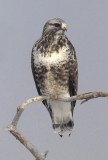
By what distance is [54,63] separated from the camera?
10922 millimetres

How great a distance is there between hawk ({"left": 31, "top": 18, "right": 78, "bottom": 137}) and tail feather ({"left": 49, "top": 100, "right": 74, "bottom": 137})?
168 millimetres

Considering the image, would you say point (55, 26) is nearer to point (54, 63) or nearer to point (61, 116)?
point (54, 63)

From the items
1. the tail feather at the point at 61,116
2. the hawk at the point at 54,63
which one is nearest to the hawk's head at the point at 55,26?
the hawk at the point at 54,63

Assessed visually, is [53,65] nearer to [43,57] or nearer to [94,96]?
[43,57]

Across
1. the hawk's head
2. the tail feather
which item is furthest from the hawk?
the tail feather

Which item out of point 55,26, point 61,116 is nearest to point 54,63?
point 55,26

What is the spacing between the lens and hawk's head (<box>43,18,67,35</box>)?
11.5 metres

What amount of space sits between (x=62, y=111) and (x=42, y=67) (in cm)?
193

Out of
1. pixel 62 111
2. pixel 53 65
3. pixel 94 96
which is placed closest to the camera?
pixel 94 96

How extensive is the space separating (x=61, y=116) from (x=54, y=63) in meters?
2.16

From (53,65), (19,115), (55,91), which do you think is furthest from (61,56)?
(19,115)

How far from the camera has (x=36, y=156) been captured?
1005 centimetres

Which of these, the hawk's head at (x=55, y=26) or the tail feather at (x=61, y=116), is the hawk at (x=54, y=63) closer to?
the hawk's head at (x=55, y=26)

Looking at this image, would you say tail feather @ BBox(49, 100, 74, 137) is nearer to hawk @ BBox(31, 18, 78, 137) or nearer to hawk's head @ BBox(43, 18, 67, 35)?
hawk @ BBox(31, 18, 78, 137)
